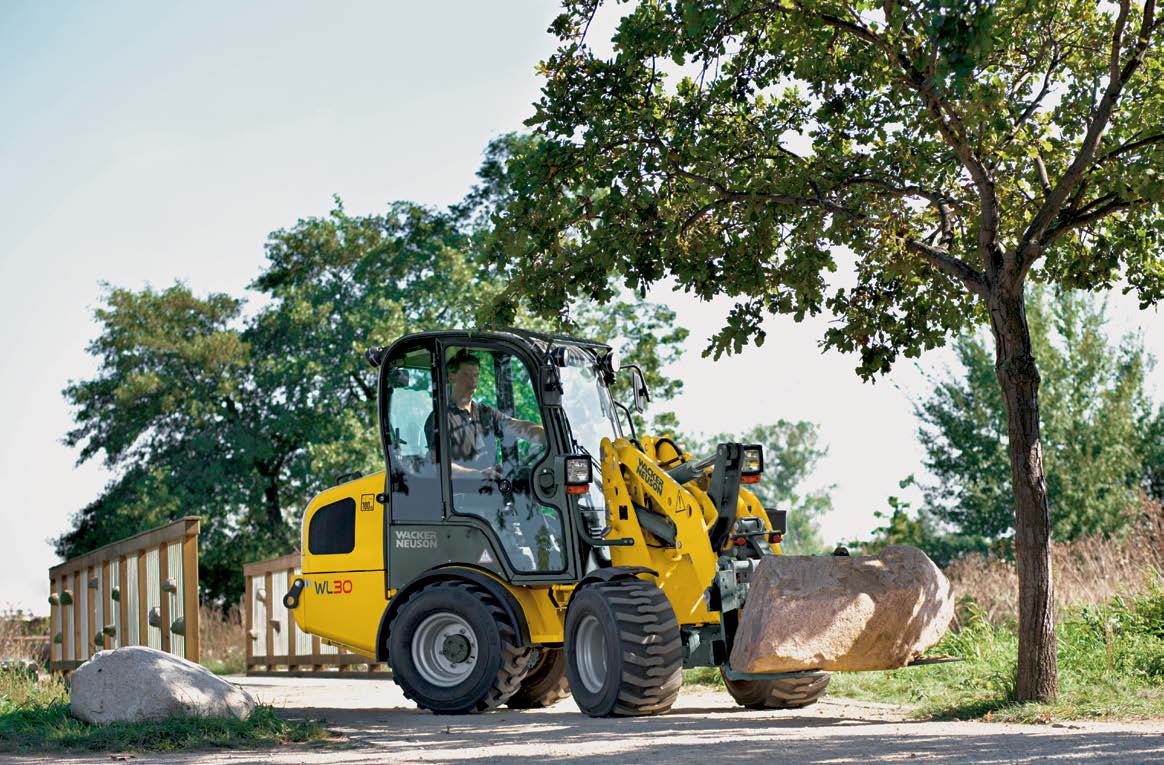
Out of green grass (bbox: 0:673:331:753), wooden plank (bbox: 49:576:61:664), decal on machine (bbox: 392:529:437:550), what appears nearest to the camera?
green grass (bbox: 0:673:331:753)

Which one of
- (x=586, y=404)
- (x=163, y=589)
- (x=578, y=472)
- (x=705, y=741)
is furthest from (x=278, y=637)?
(x=705, y=741)

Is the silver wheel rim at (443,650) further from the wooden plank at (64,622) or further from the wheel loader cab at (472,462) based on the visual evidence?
the wooden plank at (64,622)

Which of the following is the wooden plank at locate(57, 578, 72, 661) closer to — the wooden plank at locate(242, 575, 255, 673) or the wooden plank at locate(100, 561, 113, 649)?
the wooden plank at locate(100, 561, 113, 649)

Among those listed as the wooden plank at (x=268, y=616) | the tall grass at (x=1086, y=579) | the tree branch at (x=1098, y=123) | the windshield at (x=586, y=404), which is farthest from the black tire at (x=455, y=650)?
the wooden plank at (x=268, y=616)

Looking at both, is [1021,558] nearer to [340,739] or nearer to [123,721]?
[340,739]

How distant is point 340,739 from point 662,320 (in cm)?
2039

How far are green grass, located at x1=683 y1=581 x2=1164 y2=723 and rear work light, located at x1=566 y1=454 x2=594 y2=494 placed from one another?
9.93 ft

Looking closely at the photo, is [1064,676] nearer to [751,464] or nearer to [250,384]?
[751,464]

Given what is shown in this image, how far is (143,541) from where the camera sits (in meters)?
14.0

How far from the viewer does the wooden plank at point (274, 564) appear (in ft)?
63.7

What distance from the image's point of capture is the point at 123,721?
29.3ft

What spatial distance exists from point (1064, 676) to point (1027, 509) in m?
2.00

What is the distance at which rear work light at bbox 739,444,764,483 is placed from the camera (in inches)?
412

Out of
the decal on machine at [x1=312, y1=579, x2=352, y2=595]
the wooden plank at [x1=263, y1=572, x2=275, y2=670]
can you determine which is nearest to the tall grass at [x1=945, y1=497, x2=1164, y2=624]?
the decal on machine at [x1=312, y1=579, x2=352, y2=595]
